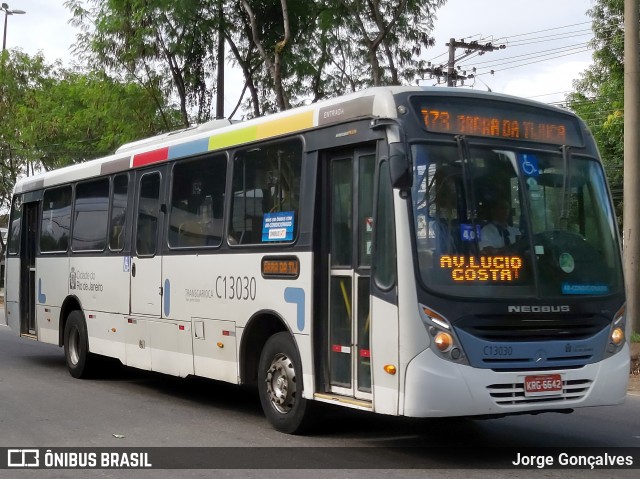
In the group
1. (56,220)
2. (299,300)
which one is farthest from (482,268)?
(56,220)

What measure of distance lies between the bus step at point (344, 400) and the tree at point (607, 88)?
1782cm

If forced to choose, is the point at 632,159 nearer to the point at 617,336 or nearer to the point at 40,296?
the point at 617,336

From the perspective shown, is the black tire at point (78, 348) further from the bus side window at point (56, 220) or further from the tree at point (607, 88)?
the tree at point (607, 88)

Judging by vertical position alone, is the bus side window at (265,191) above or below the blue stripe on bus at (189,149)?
below

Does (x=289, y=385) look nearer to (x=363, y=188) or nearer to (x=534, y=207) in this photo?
(x=363, y=188)

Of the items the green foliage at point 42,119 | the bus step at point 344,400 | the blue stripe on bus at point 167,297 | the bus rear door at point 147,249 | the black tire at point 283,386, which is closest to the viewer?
the bus step at point 344,400

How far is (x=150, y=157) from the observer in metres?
12.8

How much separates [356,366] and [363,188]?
1552 mm

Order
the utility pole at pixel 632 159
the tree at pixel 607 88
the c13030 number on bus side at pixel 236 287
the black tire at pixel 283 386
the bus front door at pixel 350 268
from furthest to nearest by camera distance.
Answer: the tree at pixel 607 88, the utility pole at pixel 632 159, the c13030 number on bus side at pixel 236 287, the black tire at pixel 283 386, the bus front door at pixel 350 268

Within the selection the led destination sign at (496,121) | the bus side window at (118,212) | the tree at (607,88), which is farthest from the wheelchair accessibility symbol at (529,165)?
the tree at (607,88)

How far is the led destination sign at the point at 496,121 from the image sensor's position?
28.1ft

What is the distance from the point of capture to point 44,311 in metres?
15.9

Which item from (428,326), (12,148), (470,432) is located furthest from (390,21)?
(12,148)

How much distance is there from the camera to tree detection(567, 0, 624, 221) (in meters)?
25.2
